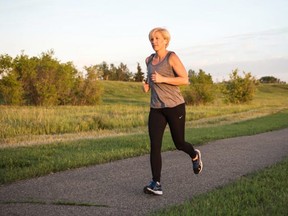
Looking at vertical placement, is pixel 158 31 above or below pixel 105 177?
above

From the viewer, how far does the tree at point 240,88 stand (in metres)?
54.8

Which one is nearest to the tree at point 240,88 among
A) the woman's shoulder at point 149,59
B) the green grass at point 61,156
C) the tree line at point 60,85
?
the tree line at point 60,85

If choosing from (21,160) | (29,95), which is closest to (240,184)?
(21,160)

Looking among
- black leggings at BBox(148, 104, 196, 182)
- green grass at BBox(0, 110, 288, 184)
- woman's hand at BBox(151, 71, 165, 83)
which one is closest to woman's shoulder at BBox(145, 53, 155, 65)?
woman's hand at BBox(151, 71, 165, 83)

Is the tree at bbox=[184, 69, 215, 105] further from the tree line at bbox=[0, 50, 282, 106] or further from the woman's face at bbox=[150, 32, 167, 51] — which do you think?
the woman's face at bbox=[150, 32, 167, 51]

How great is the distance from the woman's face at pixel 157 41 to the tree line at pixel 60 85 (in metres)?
37.0

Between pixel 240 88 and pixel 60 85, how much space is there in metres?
24.8

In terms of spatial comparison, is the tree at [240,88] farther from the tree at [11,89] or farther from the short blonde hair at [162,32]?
the short blonde hair at [162,32]

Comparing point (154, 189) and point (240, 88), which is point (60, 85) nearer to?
point (240, 88)

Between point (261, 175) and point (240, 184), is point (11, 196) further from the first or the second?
point (261, 175)

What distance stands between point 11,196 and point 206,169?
12.1 feet

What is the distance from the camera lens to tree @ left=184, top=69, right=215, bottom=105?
173 feet

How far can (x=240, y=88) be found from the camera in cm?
5531

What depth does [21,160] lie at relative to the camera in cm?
861
